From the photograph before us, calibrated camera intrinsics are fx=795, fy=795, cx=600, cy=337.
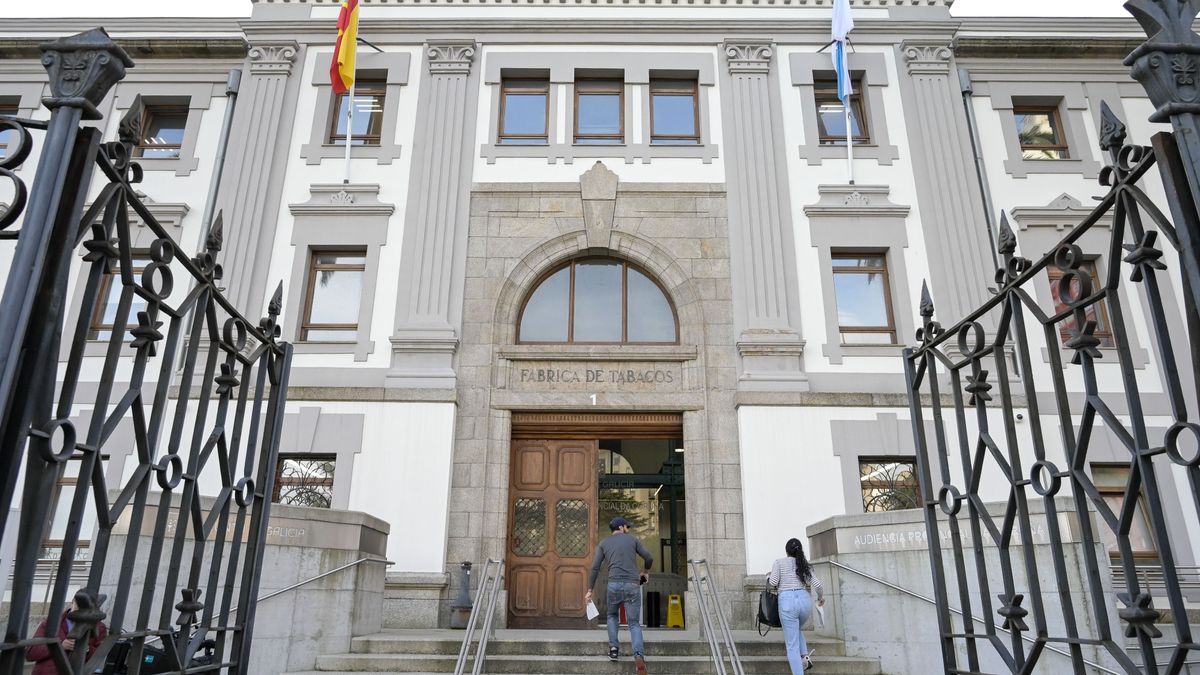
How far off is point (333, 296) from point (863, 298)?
9945 millimetres

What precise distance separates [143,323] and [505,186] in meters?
12.5

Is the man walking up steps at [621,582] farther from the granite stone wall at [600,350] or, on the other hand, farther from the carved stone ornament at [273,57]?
the carved stone ornament at [273,57]

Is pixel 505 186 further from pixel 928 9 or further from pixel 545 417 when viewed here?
pixel 928 9

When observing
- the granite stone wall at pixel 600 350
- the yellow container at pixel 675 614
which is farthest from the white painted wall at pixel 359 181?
the yellow container at pixel 675 614

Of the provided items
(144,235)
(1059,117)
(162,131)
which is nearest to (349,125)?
(144,235)

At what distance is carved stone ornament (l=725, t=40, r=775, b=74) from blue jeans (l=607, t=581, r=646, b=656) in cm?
1101

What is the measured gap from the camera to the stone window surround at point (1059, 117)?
15875 mm

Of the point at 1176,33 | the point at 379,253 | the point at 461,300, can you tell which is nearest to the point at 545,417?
the point at 461,300

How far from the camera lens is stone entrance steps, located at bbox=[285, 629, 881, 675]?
354 inches

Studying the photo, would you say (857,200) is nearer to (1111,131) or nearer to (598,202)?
(598,202)

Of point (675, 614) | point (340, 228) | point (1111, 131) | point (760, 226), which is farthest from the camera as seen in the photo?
point (675, 614)

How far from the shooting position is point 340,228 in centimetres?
1514

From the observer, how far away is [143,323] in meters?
3.36

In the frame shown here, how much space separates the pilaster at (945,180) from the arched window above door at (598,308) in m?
4.54
